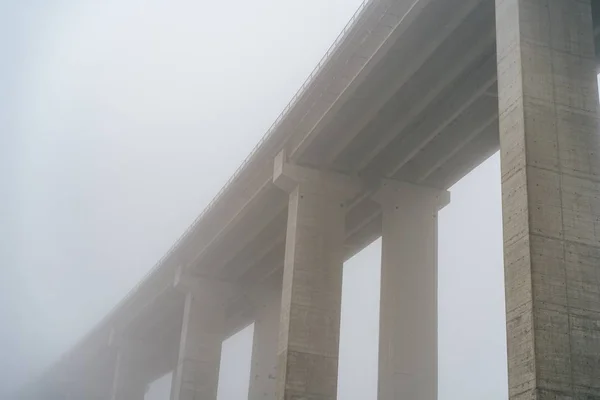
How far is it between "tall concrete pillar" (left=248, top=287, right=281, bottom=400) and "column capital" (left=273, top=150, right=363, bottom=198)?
16.1m

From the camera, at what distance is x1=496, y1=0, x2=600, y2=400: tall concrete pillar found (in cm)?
1631

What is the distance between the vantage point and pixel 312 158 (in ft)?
110

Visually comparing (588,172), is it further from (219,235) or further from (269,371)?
(269,371)

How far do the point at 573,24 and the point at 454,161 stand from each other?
14080 mm

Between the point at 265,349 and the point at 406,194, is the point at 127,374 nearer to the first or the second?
the point at 265,349

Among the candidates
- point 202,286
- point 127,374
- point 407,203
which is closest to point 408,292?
point 407,203

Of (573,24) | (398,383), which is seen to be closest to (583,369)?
(573,24)

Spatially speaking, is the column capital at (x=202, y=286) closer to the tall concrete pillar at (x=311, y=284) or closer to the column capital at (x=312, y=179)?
the column capital at (x=312, y=179)

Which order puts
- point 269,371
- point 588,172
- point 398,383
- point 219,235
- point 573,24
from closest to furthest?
point 588,172, point 573,24, point 398,383, point 219,235, point 269,371

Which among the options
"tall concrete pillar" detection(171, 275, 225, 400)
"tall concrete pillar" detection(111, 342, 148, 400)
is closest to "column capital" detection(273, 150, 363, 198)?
"tall concrete pillar" detection(171, 275, 225, 400)

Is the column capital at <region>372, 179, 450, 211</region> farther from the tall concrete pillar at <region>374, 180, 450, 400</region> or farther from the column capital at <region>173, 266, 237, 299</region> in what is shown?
the column capital at <region>173, 266, 237, 299</region>

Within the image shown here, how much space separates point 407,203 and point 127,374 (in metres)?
34.6

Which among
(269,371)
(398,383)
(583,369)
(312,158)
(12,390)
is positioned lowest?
(583,369)

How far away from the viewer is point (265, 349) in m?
48.3
